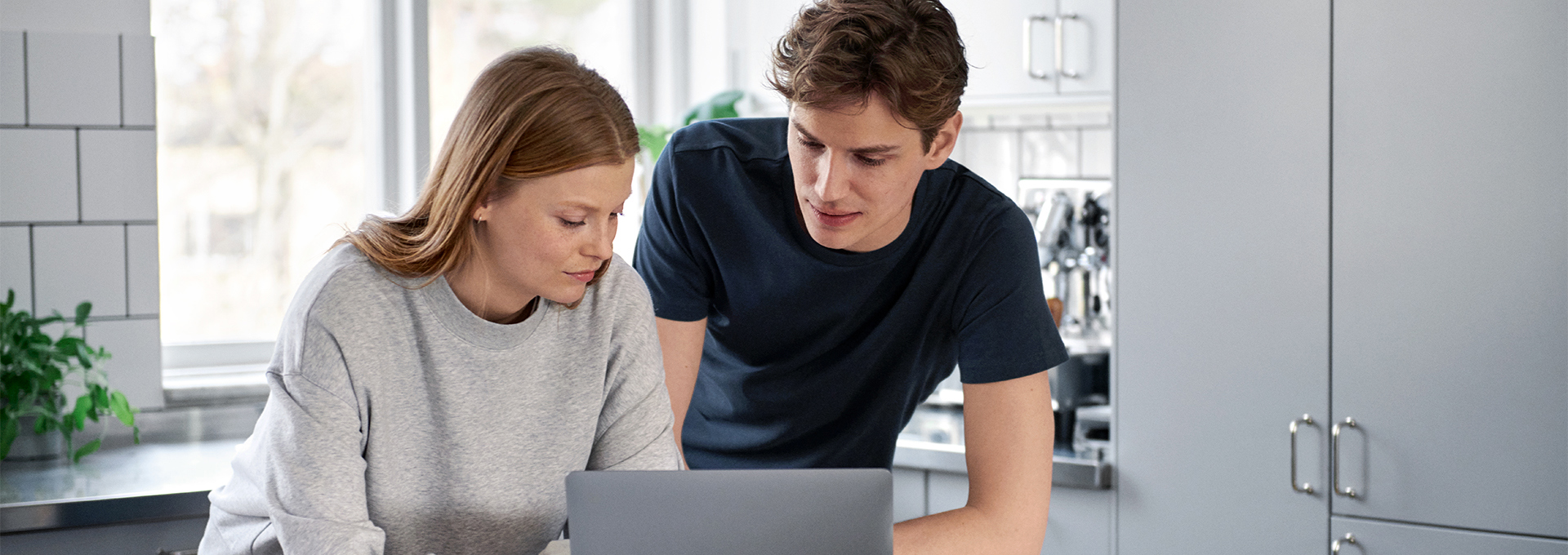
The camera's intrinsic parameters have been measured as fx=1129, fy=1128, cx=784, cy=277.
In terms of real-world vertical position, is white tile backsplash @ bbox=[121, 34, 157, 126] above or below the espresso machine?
above

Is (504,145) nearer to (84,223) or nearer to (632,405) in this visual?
(632,405)

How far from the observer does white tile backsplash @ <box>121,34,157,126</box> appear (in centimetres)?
207

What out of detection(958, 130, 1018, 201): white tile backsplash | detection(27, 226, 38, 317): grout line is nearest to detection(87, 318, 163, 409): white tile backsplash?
detection(27, 226, 38, 317): grout line

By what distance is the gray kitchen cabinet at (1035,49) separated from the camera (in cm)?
235

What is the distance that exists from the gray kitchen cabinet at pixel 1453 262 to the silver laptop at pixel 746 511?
1.37 m

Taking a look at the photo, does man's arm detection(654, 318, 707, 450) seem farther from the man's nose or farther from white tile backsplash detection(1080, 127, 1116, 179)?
white tile backsplash detection(1080, 127, 1116, 179)

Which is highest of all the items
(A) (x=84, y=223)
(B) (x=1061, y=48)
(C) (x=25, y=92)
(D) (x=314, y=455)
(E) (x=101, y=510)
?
(B) (x=1061, y=48)

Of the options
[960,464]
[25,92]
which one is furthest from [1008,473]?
[25,92]

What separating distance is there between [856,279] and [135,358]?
1.56 m

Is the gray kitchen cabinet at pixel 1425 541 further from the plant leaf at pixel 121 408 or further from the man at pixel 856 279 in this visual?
the plant leaf at pixel 121 408

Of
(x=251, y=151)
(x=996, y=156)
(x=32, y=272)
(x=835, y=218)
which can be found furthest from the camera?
(x=996, y=156)

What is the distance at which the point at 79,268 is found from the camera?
2041 mm

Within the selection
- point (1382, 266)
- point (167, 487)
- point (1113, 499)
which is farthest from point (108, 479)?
point (1382, 266)

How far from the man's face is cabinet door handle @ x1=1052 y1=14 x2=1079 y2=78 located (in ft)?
4.24
